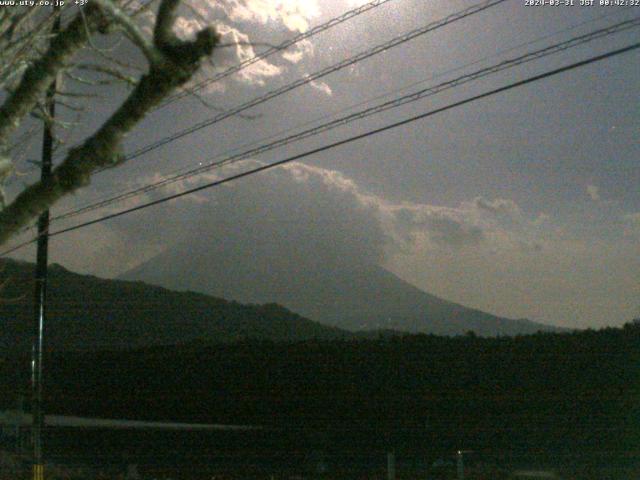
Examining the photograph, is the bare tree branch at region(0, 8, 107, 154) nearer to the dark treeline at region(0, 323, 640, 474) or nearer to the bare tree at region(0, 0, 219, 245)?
the bare tree at region(0, 0, 219, 245)

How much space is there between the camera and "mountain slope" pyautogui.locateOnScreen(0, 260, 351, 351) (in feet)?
150

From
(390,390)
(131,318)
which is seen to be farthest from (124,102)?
(131,318)

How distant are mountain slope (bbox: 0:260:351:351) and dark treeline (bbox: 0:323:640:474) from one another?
1087cm

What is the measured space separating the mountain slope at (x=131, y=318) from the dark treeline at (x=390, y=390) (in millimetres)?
10866

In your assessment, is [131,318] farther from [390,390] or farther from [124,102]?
[124,102]

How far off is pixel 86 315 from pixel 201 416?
17410mm

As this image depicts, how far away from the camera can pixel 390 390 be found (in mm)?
27094

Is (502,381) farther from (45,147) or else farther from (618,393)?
(45,147)

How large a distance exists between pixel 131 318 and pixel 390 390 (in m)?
25.5

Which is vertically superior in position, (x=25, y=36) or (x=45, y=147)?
(x=45, y=147)

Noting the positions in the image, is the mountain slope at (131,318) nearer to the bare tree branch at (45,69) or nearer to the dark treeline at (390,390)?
the dark treeline at (390,390)

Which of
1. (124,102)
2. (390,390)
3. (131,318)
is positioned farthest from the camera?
(131,318)

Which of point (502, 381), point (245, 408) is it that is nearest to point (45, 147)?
point (502, 381)

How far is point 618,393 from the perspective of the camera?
22141 mm
